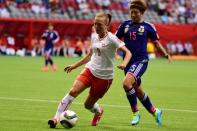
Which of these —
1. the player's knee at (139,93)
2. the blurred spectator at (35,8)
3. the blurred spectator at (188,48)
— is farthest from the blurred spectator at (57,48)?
the player's knee at (139,93)

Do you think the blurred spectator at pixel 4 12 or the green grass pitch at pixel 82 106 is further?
the blurred spectator at pixel 4 12

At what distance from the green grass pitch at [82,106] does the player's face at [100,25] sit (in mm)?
1690

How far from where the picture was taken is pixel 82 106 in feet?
51.5

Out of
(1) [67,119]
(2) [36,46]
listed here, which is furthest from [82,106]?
(2) [36,46]

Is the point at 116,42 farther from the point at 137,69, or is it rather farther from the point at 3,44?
the point at 3,44

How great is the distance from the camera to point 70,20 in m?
47.7

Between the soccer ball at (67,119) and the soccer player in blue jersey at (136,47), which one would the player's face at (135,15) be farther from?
the soccer ball at (67,119)

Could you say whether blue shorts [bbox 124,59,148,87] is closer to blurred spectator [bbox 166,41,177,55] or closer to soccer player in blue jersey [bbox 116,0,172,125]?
soccer player in blue jersey [bbox 116,0,172,125]

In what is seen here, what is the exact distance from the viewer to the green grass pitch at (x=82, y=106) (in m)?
12.0

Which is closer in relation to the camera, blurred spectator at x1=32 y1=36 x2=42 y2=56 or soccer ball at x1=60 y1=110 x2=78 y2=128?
soccer ball at x1=60 y1=110 x2=78 y2=128

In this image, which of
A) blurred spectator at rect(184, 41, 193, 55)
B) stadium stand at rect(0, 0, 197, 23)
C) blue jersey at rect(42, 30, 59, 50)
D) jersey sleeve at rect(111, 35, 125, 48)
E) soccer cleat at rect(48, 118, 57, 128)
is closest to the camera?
soccer cleat at rect(48, 118, 57, 128)

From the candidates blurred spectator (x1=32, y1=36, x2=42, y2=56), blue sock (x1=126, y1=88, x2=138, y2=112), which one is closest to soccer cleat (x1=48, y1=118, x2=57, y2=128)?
blue sock (x1=126, y1=88, x2=138, y2=112)

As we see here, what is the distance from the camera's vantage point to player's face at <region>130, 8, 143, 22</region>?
12438mm

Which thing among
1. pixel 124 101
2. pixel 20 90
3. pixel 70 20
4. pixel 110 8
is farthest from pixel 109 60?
pixel 110 8
